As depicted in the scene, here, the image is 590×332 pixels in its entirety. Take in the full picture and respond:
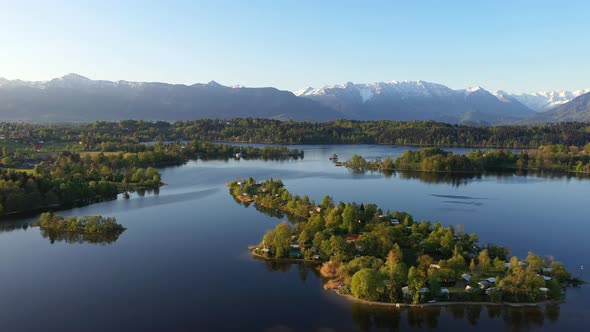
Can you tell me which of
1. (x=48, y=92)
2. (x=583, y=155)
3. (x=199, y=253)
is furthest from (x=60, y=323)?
(x=48, y=92)

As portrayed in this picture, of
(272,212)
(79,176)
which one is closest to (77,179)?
(79,176)

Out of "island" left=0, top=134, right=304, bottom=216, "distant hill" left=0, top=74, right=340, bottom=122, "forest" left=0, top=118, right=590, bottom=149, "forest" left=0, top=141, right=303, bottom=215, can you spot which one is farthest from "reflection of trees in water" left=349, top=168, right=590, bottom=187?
"distant hill" left=0, top=74, right=340, bottom=122

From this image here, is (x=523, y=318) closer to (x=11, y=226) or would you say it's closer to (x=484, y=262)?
(x=484, y=262)

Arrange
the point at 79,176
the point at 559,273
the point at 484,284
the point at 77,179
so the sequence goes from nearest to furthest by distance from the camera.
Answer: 1. the point at 484,284
2. the point at 559,273
3. the point at 77,179
4. the point at 79,176

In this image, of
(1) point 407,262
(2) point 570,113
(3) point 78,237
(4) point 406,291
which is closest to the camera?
(4) point 406,291

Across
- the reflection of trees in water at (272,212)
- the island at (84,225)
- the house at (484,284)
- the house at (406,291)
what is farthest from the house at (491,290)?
the island at (84,225)
